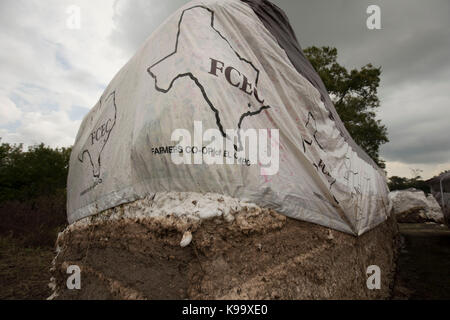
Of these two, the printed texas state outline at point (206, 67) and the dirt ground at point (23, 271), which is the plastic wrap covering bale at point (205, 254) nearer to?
the printed texas state outline at point (206, 67)

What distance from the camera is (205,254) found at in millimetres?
1323

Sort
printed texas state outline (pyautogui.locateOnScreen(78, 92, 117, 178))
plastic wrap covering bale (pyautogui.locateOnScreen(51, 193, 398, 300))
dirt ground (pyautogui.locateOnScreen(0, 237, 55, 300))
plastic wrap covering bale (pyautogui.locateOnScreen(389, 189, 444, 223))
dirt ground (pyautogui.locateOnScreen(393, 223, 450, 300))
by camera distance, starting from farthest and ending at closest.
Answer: plastic wrap covering bale (pyautogui.locateOnScreen(389, 189, 444, 223))
dirt ground (pyautogui.locateOnScreen(393, 223, 450, 300))
dirt ground (pyautogui.locateOnScreen(0, 237, 55, 300))
printed texas state outline (pyautogui.locateOnScreen(78, 92, 117, 178))
plastic wrap covering bale (pyautogui.locateOnScreen(51, 193, 398, 300))

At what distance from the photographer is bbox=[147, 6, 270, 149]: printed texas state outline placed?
5.21 feet

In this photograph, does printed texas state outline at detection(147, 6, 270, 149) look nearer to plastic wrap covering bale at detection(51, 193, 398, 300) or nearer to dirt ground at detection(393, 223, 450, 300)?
plastic wrap covering bale at detection(51, 193, 398, 300)

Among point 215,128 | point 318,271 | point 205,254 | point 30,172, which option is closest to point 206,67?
point 215,128

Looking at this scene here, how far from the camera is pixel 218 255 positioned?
135 centimetres

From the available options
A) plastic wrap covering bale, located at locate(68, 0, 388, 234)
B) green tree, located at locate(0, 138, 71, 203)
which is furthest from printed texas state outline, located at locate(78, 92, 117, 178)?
green tree, located at locate(0, 138, 71, 203)

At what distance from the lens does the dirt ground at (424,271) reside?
2908 mm

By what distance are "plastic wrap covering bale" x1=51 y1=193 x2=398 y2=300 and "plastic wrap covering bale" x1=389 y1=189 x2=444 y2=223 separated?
11627mm

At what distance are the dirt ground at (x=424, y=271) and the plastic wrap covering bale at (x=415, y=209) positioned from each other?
5.99 meters

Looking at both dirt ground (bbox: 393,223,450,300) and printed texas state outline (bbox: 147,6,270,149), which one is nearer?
printed texas state outline (bbox: 147,6,270,149)

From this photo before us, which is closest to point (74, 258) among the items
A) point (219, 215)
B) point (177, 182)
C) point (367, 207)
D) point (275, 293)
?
point (177, 182)

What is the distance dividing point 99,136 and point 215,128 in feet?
4.37

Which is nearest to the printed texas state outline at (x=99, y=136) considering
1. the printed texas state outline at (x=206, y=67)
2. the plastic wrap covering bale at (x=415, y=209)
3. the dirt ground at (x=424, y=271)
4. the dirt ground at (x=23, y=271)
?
the printed texas state outline at (x=206, y=67)
